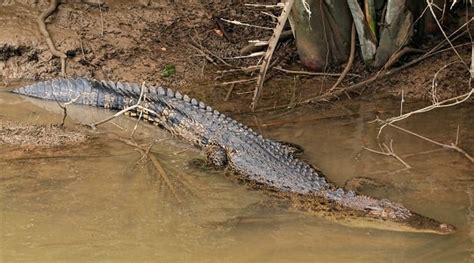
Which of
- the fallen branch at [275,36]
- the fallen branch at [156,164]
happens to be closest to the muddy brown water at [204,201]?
the fallen branch at [156,164]

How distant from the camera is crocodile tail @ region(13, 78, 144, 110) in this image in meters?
6.11

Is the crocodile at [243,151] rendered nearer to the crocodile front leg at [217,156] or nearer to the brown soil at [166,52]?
the crocodile front leg at [217,156]

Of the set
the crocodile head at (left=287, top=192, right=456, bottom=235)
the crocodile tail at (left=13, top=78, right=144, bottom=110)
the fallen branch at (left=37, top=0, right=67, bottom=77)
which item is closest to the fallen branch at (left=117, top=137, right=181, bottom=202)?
the crocodile tail at (left=13, top=78, right=144, bottom=110)

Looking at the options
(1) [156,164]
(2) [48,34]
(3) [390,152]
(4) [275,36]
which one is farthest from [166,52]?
(3) [390,152]

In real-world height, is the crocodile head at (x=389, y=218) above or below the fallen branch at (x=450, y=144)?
below

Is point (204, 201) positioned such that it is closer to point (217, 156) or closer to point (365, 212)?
point (217, 156)

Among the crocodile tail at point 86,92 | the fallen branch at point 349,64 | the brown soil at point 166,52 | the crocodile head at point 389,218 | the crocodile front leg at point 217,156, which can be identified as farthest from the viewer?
the brown soil at point 166,52

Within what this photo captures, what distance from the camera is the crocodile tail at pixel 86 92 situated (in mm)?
6109

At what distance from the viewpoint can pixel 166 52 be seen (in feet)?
23.9

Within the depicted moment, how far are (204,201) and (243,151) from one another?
0.90 metres

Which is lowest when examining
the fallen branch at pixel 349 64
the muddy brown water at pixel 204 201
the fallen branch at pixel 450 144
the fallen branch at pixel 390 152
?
the muddy brown water at pixel 204 201

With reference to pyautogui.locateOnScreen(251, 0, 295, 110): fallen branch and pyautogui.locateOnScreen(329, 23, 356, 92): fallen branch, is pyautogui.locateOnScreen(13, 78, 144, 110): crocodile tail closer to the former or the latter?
pyautogui.locateOnScreen(251, 0, 295, 110): fallen branch

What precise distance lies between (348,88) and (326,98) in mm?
247

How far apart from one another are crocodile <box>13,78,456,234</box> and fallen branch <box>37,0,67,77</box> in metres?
0.61
